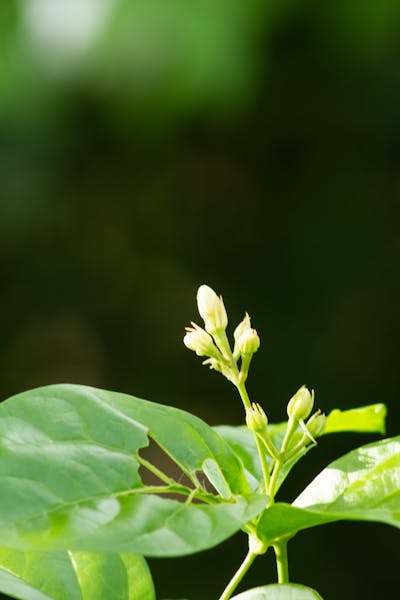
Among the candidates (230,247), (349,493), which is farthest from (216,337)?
(230,247)

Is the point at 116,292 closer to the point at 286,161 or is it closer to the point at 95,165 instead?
the point at 95,165

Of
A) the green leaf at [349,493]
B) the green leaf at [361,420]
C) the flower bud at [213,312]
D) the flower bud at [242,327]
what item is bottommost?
the green leaf at [361,420]

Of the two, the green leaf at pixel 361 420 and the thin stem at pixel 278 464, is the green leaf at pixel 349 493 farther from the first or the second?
the green leaf at pixel 361 420

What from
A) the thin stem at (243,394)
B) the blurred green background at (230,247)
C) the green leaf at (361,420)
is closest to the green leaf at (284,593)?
the thin stem at (243,394)

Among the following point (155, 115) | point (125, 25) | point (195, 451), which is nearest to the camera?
point (195, 451)

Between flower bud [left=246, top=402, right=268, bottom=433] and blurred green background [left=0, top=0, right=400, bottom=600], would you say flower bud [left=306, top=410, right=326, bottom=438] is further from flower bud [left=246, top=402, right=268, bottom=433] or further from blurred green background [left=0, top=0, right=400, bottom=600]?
blurred green background [left=0, top=0, right=400, bottom=600]

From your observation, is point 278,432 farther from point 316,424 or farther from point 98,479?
point 98,479

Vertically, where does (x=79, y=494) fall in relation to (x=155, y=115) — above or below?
below

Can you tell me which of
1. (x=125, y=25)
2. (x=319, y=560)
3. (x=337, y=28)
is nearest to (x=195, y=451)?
(x=125, y=25)
